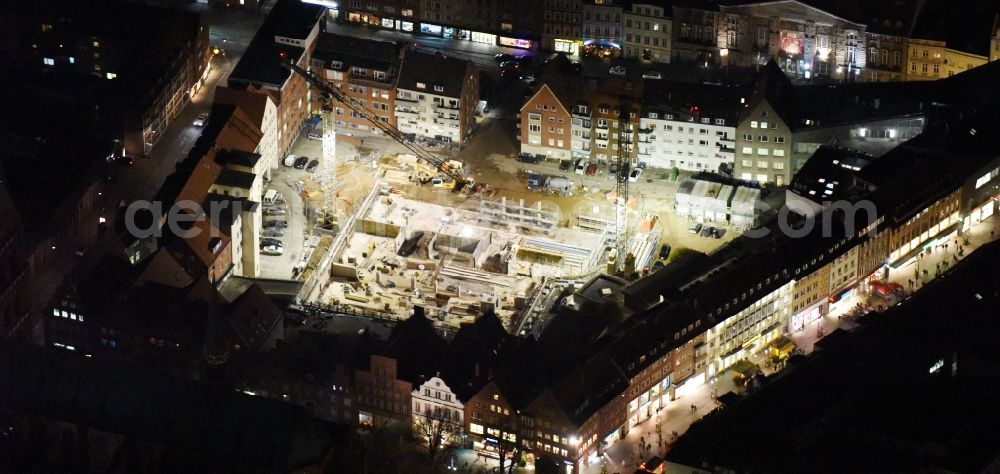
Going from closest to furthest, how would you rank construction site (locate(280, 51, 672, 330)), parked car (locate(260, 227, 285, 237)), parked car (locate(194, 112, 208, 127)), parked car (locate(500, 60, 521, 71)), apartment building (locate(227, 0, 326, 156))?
construction site (locate(280, 51, 672, 330)) → parked car (locate(260, 227, 285, 237)) → apartment building (locate(227, 0, 326, 156)) → parked car (locate(194, 112, 208, 127)) → parked car (locate(500, 60, 521, 71))

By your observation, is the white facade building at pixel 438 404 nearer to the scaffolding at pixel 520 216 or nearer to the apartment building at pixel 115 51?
the scaffolding at pixel 520 216

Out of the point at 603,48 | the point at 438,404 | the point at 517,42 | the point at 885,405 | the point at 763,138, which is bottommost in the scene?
the point at 438,404

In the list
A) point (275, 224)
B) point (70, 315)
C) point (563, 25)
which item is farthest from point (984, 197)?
point (70, 315)

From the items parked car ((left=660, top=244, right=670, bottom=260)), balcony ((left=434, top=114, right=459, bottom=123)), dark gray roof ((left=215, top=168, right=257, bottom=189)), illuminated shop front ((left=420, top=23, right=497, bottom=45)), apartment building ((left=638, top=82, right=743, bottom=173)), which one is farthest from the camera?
illuminated shop front ((left=420, top=23, right=497, bottom=45))

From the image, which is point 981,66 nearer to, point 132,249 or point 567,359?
point 567,359

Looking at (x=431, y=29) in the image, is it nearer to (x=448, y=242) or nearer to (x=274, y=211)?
(x=274, y=211)

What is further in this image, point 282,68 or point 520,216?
point 282,68

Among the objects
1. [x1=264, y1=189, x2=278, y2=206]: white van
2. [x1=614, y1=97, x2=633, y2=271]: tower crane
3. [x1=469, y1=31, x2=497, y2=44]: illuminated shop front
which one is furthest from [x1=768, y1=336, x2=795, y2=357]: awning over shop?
[x1=469, y1=31, x2=497, y2=44]: illuminated shop front

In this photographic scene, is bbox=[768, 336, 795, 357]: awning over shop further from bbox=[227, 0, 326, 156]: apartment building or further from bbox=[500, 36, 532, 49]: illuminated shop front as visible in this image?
bbox=[500, 36, 532, 49]: illuminated shop front
